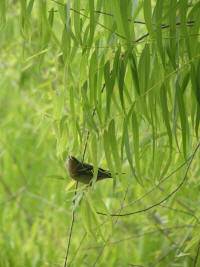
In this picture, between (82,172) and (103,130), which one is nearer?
(103,130)

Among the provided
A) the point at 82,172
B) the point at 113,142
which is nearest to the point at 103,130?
the point at 113,142

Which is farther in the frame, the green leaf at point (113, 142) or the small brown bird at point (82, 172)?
the small brown bird at point (82, 172)

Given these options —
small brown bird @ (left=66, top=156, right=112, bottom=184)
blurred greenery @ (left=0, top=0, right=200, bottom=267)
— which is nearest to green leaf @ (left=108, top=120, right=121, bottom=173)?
blurred greenery @ (left=0, top=0, right=200, bottom=267)

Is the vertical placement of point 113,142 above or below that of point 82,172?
above

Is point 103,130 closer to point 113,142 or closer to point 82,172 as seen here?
point 113,142

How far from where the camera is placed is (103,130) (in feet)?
5.49

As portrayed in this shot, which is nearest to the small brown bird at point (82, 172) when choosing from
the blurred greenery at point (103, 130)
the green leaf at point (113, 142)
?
the blurred greenery at point (103, 130)

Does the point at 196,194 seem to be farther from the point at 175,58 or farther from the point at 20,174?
the point at 20,174

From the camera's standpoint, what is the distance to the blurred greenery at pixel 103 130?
160cm

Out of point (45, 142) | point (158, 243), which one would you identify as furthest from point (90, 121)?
point (45, 142)

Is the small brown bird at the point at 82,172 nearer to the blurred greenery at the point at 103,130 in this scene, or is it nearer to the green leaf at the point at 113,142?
the blurred greenery at the point at 103,130

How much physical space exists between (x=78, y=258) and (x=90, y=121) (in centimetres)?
118

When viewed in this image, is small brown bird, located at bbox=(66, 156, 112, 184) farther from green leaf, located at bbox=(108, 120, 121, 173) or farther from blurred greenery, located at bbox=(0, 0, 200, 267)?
green leaf, located at bbox=(108, 120, 121, 173)

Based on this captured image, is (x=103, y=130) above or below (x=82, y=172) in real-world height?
above
